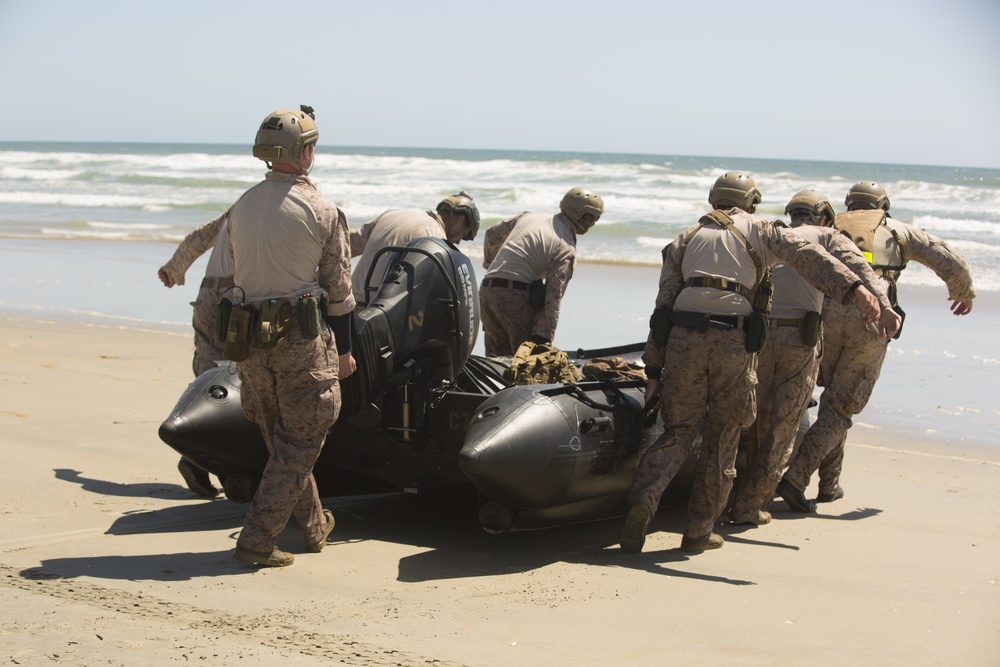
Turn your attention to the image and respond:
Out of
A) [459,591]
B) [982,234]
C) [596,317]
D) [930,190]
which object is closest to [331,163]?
[930,190]

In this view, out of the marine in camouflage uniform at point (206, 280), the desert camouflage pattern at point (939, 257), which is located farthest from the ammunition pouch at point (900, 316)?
the marine in camouflage uniform at point (206, 280)

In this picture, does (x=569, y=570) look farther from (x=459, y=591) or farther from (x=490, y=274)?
(x=490, y=274)

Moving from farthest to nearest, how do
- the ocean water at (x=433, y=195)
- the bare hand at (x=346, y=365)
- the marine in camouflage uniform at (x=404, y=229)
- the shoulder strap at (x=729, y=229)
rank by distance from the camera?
1. the ocean water at (x=433, y=195)
2. the marine in camouflage uniform at (x=404, y=229)
3. the shoulder strap at (x=729, y=229)
4. the bare hand at (x=346, y=365)

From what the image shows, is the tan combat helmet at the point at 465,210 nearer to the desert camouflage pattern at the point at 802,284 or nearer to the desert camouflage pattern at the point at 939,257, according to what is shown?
the desert camouflage pattern at the point at 802,284

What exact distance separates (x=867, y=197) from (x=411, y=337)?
142 inches

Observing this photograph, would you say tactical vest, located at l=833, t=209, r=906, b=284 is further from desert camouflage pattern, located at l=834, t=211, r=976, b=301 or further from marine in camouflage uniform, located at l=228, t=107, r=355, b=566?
marine in camouflage uniform, located at l=228, t=107, r=355, b=566

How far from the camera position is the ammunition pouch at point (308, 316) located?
208 inches

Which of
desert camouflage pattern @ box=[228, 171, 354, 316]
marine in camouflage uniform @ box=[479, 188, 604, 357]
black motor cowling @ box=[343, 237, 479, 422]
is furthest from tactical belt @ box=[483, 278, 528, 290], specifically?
desert camouflage pattern @ box=[228, 171, 354, 316]

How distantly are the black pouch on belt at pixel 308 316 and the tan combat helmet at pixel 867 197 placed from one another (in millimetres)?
4258

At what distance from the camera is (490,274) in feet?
28.8

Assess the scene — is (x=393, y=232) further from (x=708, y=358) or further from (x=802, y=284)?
(x=802, y=284)

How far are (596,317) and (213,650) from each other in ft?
34.4

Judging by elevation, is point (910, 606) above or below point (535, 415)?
below

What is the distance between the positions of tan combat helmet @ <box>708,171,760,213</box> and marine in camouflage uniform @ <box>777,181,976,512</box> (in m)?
1.42
